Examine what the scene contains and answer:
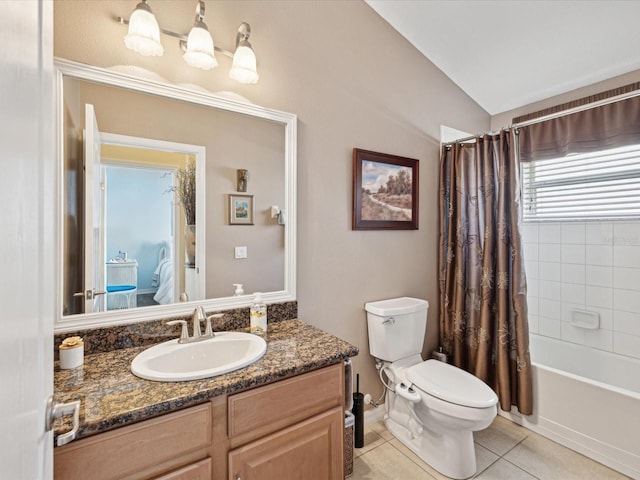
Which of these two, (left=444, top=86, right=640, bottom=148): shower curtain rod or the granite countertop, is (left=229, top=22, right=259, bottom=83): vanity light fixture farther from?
(left=444, top=86, right=640, bottom=148): shower curtain rod

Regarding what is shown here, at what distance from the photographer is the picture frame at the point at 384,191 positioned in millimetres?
2061

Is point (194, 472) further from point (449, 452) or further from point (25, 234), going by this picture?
point (449, 452)

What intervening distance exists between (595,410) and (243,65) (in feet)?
8.56

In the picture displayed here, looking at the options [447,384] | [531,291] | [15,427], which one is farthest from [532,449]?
[15,427]

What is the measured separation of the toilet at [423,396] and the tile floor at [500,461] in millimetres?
87

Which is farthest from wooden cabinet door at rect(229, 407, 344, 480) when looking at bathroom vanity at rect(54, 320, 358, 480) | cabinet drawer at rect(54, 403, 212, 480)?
cabinet drawer at rect(54, 403, 212, 480)

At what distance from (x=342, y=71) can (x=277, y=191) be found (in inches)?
35.0

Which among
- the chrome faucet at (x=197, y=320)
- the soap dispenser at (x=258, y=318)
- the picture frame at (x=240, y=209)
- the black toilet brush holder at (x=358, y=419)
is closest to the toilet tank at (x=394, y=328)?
the black toilet brush holder at (x=358, y=419)

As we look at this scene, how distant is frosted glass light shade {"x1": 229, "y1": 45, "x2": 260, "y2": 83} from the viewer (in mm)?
1515

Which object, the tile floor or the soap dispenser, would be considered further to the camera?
the tile floor

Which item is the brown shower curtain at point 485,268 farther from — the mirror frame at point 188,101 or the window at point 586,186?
the mirror frame at point 188,101

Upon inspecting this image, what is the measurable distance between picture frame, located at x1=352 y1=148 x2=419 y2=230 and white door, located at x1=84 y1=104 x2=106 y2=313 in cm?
133

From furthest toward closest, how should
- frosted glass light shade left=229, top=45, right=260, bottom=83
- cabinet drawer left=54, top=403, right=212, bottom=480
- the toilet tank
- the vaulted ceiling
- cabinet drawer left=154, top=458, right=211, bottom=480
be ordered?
the toilet tank < the vaulted ceiling < frosted glass light shade left=229, top=45, right=260, bottom=83 < cabinet drawer left=154, top=458, right=211, bottom=480 < cabinet drawer left=54, top=403, right=212, bottom=480

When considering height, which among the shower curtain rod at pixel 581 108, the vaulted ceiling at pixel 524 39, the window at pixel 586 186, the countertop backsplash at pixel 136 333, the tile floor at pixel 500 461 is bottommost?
the tile floor at pixel 500 461
